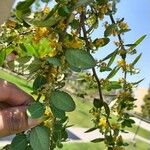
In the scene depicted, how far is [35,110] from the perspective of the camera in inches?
34.9

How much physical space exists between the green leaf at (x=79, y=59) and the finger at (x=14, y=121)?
131 mm

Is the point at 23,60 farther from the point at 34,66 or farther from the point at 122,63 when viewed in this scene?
the point at 122,63

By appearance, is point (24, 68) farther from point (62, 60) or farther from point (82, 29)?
point (82, 29)

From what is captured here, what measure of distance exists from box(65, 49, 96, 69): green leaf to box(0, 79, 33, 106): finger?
0.40ft

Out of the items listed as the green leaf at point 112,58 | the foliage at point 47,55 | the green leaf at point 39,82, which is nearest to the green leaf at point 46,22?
the foliage at point 47,55

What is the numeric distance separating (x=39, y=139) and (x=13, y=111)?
0.25 ft

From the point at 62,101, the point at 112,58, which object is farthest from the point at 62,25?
the point at 112,58

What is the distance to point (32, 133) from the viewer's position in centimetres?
91

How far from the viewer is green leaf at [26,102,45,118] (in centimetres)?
88

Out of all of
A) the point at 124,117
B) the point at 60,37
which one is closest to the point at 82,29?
the point at 60,37

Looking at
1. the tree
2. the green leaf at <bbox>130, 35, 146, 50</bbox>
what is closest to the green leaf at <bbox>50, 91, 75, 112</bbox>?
the green leaf at <bbox>130, 35, 146, 50</bbox>

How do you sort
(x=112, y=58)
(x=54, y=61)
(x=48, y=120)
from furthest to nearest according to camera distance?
(x=112, y=58) < (x=48, y=120) < (x=54, y=61)

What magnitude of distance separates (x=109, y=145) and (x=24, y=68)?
0.52m

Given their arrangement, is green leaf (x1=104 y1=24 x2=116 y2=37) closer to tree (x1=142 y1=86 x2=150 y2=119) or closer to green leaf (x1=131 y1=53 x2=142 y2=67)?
green leaf (x1=131 y1=53 x2=142 y2=67)
